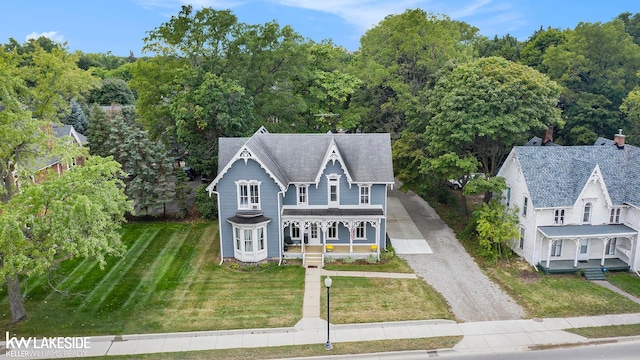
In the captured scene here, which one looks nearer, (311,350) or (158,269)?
(311,350)

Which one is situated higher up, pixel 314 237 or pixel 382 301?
pixel 314 237

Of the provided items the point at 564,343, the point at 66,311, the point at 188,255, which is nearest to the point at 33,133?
the point at 66,311

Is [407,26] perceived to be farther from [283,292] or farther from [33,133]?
[33,133]

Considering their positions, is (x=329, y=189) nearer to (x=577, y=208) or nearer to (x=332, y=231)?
(x=332, y=231)

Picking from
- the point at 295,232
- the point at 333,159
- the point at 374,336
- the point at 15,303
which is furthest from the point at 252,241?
the point at 15,303

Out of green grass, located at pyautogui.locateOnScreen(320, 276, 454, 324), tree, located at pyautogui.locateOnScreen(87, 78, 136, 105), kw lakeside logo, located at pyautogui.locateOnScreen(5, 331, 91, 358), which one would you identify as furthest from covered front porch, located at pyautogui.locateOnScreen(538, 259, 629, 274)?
tree, located at pyautogui.locateOnScreen(87, 78, 136, 105)

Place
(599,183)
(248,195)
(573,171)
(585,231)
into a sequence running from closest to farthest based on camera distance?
(585,231) → (599,183) → (248,195) → (573,171)

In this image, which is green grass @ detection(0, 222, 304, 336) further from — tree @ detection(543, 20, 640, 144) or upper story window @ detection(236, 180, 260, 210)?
tree @ detection(543, 20, 640, 144)
